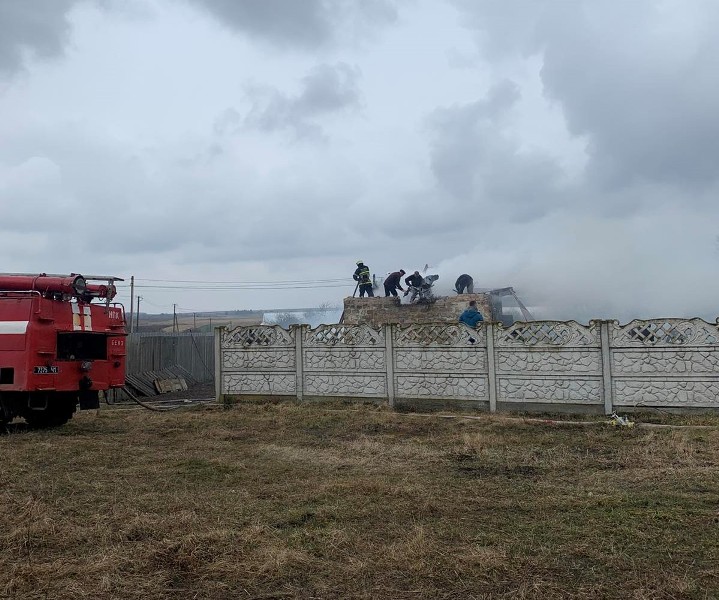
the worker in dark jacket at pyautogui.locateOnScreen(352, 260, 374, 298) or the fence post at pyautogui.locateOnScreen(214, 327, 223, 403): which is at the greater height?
the worker in dark jacket at pyautogui.locateOnScreen(352, 260, 374, 298)

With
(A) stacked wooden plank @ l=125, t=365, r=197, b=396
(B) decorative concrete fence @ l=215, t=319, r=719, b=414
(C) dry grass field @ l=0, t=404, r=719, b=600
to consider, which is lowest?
(C) dry grass field @ l=0, t=404, r=719, b=600

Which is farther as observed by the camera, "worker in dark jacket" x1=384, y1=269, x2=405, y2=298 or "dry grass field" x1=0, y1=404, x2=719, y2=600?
"worker in dark jacket" x1=384, y1=269, x2=405, y2=298

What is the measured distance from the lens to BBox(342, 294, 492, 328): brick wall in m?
20.3

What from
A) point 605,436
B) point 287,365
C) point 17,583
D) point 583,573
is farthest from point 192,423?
point 583,573

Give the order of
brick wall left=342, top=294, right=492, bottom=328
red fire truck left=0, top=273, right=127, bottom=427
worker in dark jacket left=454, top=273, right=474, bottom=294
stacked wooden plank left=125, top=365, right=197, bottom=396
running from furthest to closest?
worker in dark jacket left=454, top=273, right=474, bottom=294, brick wall left=342, top=294, right=492, bottom=328, stacked wooden plank left=125, top=365, right=197, bottom=396, red fire truck left=0, top=273, right=127, bottom=427

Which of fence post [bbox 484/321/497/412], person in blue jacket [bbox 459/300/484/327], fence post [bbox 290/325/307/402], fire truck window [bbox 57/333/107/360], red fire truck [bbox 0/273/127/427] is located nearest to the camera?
red fire truck [bbox 0/273/127/427]

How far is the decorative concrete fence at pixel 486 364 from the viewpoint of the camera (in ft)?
35.0

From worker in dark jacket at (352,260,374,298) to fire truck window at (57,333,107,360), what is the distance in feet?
40.3

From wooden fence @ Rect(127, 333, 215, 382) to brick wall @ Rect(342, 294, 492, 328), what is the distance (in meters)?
5.14

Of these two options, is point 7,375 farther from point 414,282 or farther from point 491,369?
point 414,282

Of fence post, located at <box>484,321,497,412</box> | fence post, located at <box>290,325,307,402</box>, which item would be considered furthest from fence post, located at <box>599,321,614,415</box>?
fence post, located at <box>290,325,307,402</box>

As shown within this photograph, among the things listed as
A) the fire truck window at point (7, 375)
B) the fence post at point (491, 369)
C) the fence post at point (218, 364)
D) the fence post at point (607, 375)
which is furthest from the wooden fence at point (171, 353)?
the fence post at point (607, 375)

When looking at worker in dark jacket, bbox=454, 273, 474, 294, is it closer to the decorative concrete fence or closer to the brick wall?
the brick wall

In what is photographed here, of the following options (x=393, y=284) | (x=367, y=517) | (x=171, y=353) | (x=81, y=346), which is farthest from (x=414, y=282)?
(x=367, y=517)
